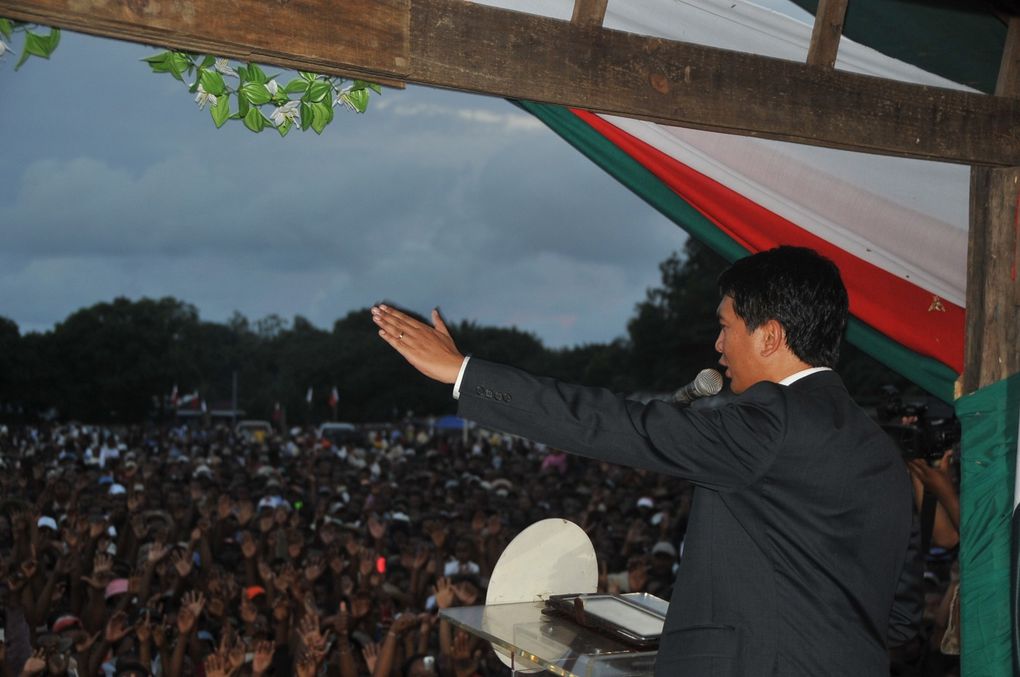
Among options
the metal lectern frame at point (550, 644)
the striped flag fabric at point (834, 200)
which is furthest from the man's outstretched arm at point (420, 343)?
the striped flag fabric at point (834, 200)

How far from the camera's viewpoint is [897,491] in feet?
6.86

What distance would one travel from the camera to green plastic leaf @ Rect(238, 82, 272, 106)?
8.70ft

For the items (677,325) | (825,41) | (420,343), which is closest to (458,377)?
(420,343)

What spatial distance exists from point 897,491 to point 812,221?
1.87 m

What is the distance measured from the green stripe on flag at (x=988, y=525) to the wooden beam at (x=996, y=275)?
246 mm

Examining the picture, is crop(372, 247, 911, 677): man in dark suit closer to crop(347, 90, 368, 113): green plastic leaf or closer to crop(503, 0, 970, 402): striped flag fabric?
crop(347, 90, 368, 113): green plastic leaf

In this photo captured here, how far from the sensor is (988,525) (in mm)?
2787

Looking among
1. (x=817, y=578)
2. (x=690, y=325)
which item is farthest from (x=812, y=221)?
(x=690, y=325)

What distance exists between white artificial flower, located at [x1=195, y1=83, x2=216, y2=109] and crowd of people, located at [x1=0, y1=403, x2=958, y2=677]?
93.2 inches

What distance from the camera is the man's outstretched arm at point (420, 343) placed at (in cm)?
198

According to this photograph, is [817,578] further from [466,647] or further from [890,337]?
[466,647]

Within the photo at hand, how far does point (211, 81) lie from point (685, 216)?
187 cm

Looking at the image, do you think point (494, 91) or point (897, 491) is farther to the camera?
Answer: point (494, 91)

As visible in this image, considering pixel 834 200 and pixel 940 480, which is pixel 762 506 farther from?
pixel 834 200
